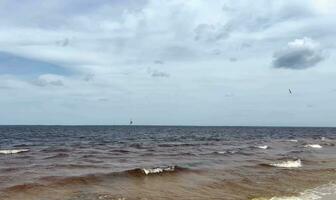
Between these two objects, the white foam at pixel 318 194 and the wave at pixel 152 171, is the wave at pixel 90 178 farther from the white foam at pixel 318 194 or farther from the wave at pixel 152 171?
the white foam at pixel 318 194

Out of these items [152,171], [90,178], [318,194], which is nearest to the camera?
[318,194]

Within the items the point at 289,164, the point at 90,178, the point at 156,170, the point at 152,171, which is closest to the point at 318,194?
the point at 152,171

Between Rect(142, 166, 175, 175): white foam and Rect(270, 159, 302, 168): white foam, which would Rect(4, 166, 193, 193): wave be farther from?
Rect(270, 159, 302, 168): white foam

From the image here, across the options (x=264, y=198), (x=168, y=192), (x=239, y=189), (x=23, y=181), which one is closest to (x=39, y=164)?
(x=23, y=181)

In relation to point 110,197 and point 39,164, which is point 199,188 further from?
point 39,164

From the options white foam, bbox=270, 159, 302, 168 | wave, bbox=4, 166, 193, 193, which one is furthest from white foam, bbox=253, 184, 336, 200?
white foam, bbox=270, 159, 302, 168

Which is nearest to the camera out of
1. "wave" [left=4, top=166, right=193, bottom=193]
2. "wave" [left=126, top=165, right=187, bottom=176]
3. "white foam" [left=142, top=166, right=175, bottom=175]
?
"wave" [left=4, top=166, right=193, bottom=193]

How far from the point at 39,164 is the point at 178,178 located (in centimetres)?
1014

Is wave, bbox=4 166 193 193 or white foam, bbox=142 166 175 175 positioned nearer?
wave, bbox=4 166 193 193

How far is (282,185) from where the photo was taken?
2241cm

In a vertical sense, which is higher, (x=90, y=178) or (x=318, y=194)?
(x=90, y=178)

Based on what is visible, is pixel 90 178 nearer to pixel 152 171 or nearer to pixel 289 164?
pixel 152 171

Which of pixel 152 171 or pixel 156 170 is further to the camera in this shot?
pixel 156 170

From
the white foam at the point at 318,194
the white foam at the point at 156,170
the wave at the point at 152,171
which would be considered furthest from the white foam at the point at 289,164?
the white foam at the point at 318,194
